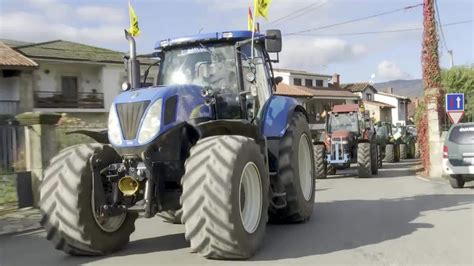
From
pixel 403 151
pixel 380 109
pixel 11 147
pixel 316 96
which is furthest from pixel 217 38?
pixel 380 109

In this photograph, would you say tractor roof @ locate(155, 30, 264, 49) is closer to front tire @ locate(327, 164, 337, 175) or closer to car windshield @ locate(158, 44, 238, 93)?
car windshield @ locate(158, 44, 238, 93)

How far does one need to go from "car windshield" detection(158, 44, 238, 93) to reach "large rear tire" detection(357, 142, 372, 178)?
11.2 m

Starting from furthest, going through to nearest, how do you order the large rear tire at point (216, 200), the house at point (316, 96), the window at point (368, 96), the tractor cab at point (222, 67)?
the window at point (368, 96) < the house at point (316, 96) < the tractor cab at point (222, 67) < the large rear tire at point (216, 200)

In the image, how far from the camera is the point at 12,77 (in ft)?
102

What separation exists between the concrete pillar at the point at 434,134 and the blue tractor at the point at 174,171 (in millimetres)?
11634

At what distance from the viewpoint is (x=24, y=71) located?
30.7 meters

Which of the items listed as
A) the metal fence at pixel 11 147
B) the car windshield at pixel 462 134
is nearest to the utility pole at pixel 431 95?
the car windshield at pixel 462 134

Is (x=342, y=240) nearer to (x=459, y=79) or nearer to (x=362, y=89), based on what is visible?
(x=459, y=79)

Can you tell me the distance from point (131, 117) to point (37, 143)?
5890 millimetres

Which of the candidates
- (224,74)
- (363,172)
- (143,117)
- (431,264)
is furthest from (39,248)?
(363,172)

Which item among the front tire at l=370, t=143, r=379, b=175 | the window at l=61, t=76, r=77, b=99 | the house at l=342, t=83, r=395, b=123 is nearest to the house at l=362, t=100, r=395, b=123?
the house at l=342, t=83, r=395, b=123

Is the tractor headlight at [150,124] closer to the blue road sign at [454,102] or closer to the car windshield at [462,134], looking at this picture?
the car windshield at [462,134]

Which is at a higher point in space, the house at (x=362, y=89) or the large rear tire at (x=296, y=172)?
the house at (x=362, y=89)

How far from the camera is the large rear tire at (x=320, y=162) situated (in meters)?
18.0
